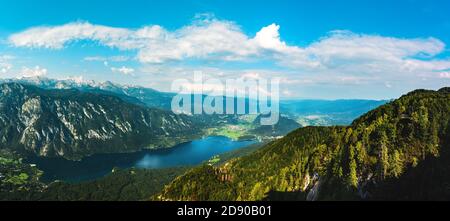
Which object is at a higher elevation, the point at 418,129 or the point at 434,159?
the point at 418,129
